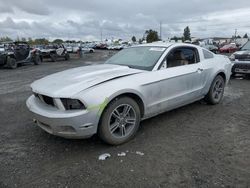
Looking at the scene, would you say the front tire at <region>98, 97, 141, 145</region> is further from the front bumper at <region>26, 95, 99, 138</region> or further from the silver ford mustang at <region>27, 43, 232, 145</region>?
the front bumper at <region>26, 95, 99, 138</region>

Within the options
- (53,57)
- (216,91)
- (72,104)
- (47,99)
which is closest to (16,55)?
(53,57)

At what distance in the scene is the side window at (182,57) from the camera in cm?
475

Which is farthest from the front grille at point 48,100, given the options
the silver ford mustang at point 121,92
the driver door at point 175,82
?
the driver door at point 175,82

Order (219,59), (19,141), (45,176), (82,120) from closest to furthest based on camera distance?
(45,176) < (82,120) < (19,141) < (219,59)

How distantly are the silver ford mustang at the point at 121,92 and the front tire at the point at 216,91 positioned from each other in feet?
1.14

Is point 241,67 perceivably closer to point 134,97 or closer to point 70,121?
point 134,97

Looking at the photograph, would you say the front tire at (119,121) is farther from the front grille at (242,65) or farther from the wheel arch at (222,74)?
the front grille at (242,65)

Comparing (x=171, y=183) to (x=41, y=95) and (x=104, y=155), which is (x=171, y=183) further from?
(x=41, y=95)

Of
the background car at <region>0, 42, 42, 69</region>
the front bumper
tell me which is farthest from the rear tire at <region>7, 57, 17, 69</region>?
the front bumper

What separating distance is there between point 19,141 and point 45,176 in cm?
128

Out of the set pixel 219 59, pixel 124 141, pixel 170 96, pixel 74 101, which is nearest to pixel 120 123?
pixel 124 141

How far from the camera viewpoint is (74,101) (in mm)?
3410

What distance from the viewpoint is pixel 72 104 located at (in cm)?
343

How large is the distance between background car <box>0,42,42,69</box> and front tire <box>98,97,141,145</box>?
14356 millimetres
